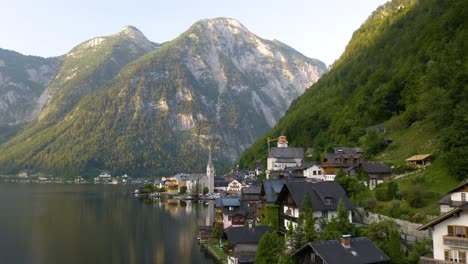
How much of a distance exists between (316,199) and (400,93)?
49114 millimetres

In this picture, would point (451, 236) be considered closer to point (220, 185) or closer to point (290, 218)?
point (290, 218)

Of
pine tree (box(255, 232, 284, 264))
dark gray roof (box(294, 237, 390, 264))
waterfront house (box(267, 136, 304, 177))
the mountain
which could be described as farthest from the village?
waterfront house (box(267, 136, 304, 177))

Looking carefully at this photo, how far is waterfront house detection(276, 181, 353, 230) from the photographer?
41.7 metres

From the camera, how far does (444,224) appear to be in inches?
960

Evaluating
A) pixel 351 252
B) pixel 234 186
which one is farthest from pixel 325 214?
pixel 234 186

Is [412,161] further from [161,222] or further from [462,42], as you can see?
[161,222]

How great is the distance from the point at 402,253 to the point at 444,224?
6932 millimetres

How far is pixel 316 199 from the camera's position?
4238 cm

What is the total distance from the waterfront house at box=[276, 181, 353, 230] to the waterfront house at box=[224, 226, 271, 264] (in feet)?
11.1

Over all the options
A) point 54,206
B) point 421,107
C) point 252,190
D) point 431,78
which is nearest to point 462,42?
point 431,78

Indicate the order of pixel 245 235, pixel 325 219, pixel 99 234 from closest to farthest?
1. pixel 325 219
2. pixel 245 235
3. pixel 99 234

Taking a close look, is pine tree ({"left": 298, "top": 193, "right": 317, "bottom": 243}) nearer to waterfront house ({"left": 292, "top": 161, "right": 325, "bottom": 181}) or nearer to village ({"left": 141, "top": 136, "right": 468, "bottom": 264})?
village ({"left": 141, "top": 136, "right": 468, "bottom": 264})

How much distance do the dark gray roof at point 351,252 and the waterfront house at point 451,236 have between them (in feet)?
14.5

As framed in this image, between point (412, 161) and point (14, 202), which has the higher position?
point (412, 161)
